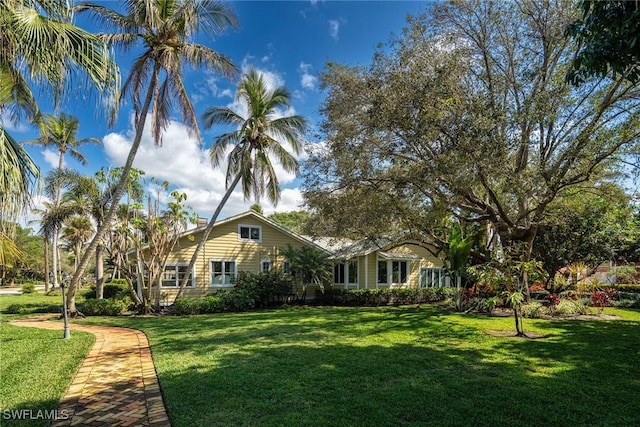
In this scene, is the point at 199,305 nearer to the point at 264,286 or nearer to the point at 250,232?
the point at 264,286

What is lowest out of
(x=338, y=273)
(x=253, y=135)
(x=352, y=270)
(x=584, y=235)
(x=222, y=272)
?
(x=338, y=273)

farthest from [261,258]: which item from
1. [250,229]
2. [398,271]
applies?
[398,271]

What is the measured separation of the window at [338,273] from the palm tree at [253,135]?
21.7 feet

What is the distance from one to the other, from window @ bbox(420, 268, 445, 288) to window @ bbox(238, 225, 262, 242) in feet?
36.0

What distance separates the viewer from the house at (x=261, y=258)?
1880 cm

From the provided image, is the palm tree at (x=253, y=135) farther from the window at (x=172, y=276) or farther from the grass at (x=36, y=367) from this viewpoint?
the grass at (x=36, y=367)

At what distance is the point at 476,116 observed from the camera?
9539 millimetres

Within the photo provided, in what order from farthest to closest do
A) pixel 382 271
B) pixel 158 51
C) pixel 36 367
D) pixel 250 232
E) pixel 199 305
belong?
1. pixel 382 271
2. pixel 250 232
3. pixel 199 305
4. pixel 158 51
5. pixel 36 367

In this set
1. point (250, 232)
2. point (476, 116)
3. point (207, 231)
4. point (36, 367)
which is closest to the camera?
point (36, 367)

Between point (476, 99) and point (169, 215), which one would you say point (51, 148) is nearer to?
point (169, 215)

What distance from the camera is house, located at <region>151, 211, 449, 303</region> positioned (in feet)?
61.7

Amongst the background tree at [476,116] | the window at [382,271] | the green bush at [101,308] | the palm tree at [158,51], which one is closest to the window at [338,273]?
the window at [382,271]

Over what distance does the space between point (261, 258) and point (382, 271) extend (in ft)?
23.9

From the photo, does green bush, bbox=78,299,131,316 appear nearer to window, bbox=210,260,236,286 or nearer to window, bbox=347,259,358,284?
window, bbox=210,260,236,286
